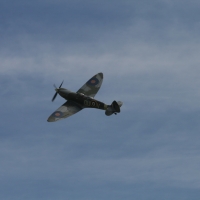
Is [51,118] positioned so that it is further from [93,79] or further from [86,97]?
[93,79]

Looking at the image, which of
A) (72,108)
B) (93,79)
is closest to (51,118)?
(72,108)

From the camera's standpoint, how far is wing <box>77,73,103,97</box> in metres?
91.4

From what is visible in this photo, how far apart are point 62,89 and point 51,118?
410 inches

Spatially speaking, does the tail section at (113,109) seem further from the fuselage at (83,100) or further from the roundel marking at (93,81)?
the roundel marking at (93,81)

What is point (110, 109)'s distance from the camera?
81938 mm

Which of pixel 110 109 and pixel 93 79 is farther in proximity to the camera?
pixel 93 79

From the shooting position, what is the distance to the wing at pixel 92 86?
9144 centimetres

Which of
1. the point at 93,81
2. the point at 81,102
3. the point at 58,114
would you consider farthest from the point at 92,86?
the point at 58,114

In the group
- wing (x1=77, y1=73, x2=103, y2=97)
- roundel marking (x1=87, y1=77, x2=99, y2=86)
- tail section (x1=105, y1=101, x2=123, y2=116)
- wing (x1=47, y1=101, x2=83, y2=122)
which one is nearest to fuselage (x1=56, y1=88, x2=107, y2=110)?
wing (x1=47, y1=101, x2=83, y2=122)

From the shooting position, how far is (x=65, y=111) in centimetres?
8456

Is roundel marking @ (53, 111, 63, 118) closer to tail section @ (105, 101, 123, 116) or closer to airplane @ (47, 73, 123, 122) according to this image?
airplane @ (47, 73, 123, 122)

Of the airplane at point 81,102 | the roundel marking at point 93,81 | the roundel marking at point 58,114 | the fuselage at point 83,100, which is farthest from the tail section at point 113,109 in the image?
the roundel marking at point 93,81

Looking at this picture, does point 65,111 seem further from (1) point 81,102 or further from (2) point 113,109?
(2) point 113,109

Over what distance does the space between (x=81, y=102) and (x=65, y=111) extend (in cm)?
356
